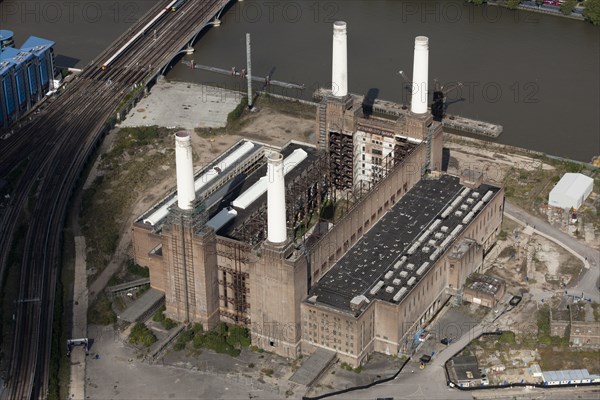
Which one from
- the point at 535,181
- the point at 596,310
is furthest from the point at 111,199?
the point at 596,310

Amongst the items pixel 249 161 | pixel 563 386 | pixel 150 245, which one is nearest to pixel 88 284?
pixel 150 245

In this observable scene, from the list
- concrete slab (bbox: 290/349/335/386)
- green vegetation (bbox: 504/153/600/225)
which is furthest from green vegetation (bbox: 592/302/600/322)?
concrete slab (bbox: 290/349/335/386)

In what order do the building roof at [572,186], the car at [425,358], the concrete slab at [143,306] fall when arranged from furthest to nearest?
the building roof at [572,186]
the concrete slab at [143,306]
the car at [425,358]

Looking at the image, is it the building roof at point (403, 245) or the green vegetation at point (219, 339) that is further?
the green vegetation at point (219, 339)

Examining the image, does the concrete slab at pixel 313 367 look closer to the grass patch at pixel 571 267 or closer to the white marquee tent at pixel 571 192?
the grass patch at pixel 571 267

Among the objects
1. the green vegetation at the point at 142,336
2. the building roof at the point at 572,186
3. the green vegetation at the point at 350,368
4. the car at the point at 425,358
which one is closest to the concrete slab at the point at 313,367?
the green vegetation at the point at 350,368

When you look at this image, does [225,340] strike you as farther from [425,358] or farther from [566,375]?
[566,375]

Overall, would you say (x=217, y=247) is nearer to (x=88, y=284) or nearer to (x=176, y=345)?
(x=176, y=345)

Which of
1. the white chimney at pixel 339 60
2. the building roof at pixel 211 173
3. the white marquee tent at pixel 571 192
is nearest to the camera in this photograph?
the building roof at pixel 211 173
